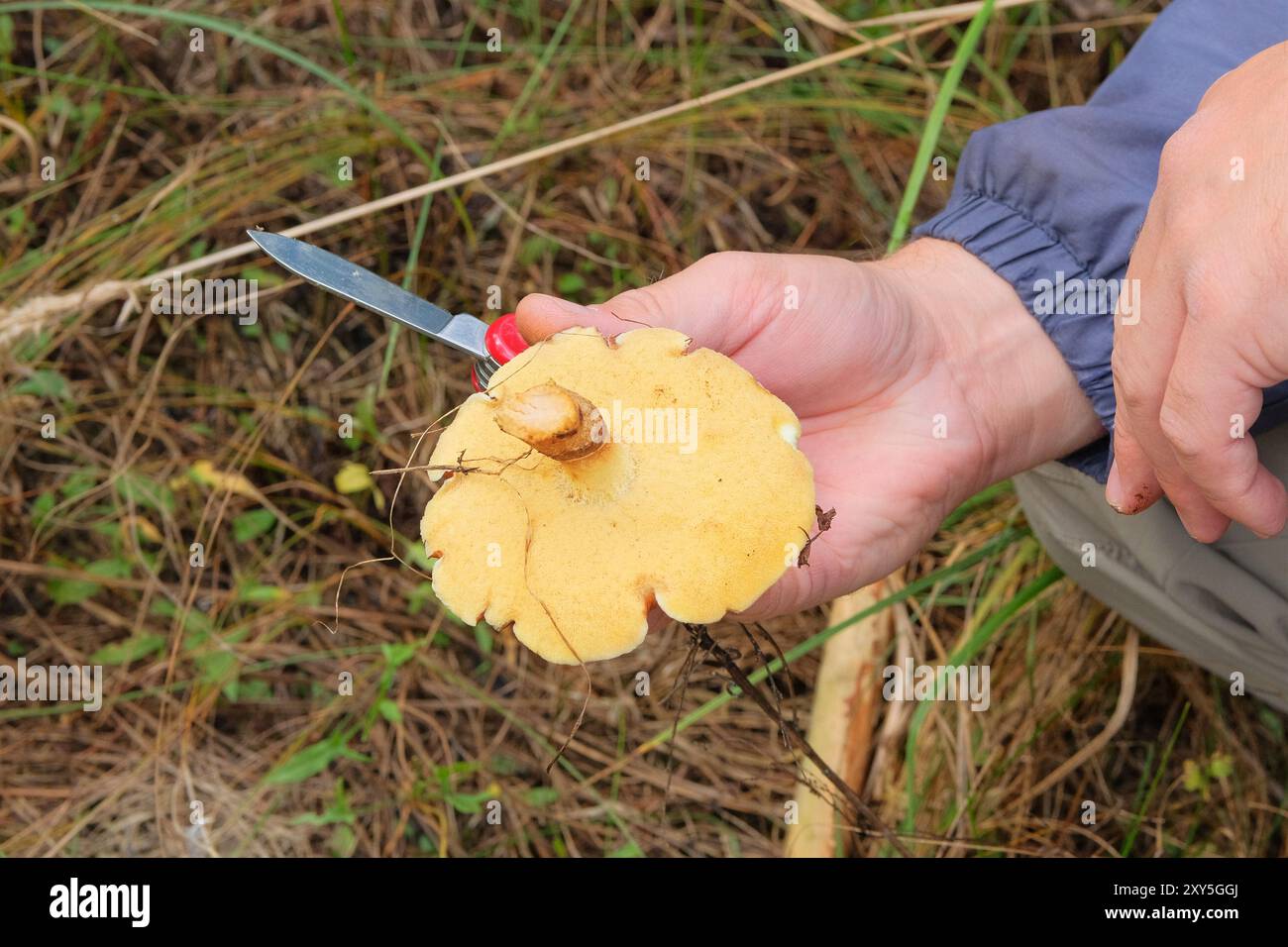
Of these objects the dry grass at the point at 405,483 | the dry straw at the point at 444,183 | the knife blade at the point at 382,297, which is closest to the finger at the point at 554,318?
the knife blade at the point at 382,297

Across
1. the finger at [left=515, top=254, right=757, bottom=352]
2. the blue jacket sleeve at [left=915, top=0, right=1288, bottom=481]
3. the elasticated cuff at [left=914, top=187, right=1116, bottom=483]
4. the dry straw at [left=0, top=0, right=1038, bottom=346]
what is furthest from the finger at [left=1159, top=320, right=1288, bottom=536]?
the dry straw at [left=0, top=0, right=1038, bottom=346]

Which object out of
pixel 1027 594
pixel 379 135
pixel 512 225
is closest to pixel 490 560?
pixel 1027 594

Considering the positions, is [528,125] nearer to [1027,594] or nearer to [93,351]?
[93,351]

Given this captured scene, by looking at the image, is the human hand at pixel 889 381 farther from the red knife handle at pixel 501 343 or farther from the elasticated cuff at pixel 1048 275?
the red knife handle at pixel 501 343

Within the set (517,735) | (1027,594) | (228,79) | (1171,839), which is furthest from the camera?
(228,79)

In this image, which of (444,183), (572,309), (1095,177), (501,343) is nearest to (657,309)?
(572,309)

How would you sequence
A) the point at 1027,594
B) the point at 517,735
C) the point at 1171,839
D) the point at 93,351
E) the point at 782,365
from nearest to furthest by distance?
1. the point at 782,365
2. the point at 1027,594
3. the point at 1171,839
4. the point at 517,735
5. the point at 93,351
